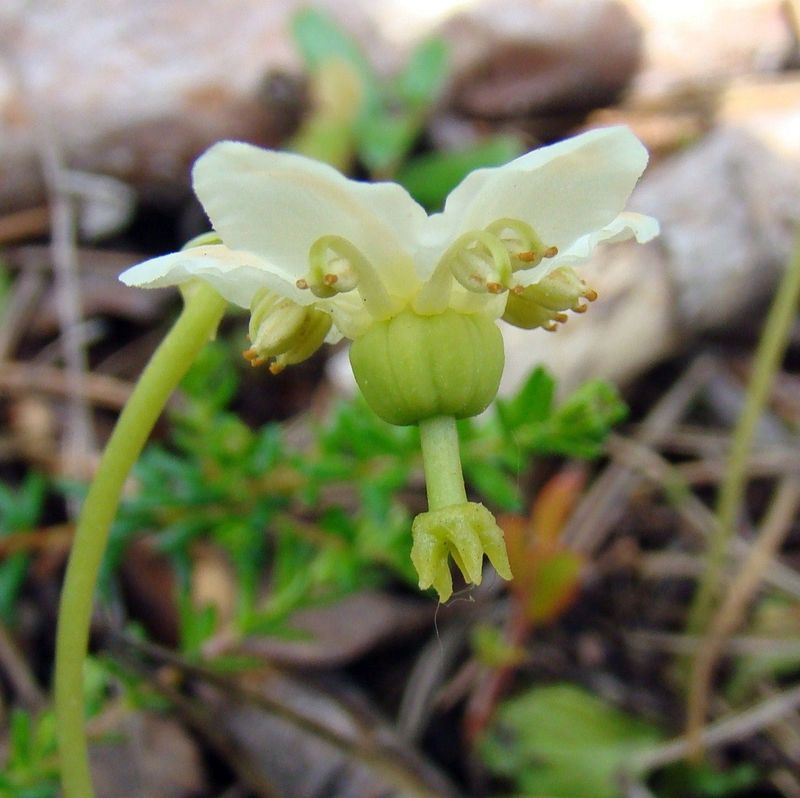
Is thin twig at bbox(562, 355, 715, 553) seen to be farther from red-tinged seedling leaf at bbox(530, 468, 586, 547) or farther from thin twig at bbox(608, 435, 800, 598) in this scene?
red-tinged seedling leaf at bbox(530, 468, 586, 547)

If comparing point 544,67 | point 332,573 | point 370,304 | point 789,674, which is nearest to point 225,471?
point 332,573

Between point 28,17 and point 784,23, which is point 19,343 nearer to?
point 28,17

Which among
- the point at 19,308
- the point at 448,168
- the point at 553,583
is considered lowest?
the point at 553,583

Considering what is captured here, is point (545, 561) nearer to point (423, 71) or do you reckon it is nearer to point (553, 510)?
point (553, 510)

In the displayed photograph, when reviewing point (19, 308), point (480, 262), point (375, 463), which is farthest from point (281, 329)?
point (19, 308)

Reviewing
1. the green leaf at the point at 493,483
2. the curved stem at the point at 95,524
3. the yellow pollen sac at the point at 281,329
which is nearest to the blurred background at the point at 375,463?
the green leaf at the point at 493,483

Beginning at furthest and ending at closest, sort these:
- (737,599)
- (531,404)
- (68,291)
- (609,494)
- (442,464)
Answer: (68,291)
(609,494)
(737,599)
(531,404)
(442,464)

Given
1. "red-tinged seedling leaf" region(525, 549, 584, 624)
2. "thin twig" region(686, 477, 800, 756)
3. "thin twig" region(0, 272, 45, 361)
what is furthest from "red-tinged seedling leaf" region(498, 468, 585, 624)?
"thin twig" region(0, 272, 45, 361)
